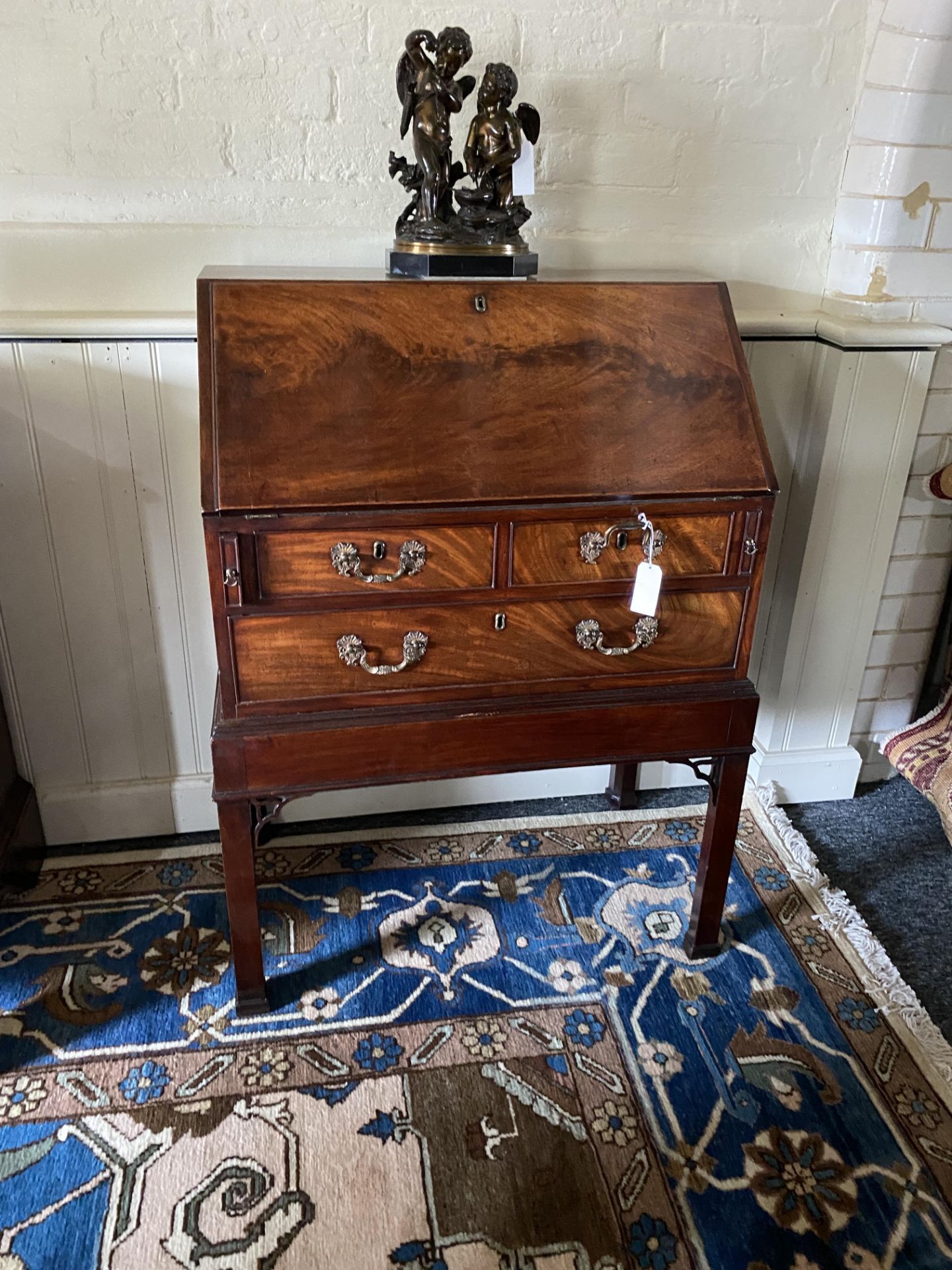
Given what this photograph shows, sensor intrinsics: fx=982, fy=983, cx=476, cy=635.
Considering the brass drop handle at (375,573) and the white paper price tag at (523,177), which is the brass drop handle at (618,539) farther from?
the white paper price tag at (523,177)

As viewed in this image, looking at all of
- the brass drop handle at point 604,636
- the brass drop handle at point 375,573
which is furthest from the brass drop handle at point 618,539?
the brass drop handle at point 375,573

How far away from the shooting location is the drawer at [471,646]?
148 centimetres

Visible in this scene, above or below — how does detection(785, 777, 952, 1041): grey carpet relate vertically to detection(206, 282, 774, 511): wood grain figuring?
below

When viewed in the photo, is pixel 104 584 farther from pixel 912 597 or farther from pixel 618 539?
pixel 912 597

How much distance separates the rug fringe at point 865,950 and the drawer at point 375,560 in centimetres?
109

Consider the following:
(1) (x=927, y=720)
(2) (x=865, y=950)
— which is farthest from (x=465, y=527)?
(1) (x=927, y=720)

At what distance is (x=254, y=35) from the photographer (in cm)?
174

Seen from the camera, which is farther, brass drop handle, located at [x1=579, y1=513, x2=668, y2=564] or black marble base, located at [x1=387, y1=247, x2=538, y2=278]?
black marble base, located at [x1=387, y1=247, x2=538, y2=278]

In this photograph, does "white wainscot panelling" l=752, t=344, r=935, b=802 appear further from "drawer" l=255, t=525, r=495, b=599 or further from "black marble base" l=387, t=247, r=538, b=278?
"drawer" l=255, t=525, r=495, b=599

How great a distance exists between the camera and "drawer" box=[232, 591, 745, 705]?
1.48 metres

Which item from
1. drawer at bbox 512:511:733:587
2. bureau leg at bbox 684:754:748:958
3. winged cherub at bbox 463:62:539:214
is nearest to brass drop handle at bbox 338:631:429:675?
drawer at bbox 512:511:733:587

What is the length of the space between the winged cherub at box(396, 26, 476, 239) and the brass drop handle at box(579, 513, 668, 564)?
59cm

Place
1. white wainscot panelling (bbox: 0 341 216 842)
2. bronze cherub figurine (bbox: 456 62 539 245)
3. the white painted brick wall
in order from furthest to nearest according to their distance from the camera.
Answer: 1. the white painted brick wall
2. white wainscot panelling (bbox: 0 341 216 842)
3. bronze cherub figurine (bbox: 456 62 539 245)

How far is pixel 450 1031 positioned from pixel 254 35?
178 centimetres
